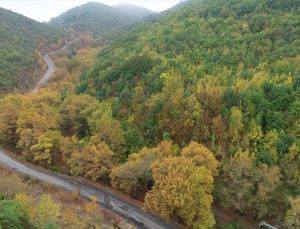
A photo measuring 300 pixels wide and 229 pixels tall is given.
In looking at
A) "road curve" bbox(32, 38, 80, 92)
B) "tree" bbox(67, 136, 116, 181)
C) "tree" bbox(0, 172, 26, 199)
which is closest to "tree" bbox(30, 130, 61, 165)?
"tree" bbox(67, 136, 116, 181)

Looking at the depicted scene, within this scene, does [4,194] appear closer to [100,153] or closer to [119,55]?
[100,153]

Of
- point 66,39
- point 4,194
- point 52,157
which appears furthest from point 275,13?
point 66,39

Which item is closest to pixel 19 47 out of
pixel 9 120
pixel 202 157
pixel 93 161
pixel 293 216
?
pixel 9 120

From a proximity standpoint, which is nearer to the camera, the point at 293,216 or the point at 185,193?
the point at 293,216

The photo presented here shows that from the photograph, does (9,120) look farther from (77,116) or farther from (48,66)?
(48,66)

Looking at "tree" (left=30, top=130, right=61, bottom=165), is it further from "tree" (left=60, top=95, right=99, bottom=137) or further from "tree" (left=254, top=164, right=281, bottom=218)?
"tree" (left=254, top=164, right=281, bottom=218)

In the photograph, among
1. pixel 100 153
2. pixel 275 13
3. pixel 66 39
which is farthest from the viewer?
pixel 66 39

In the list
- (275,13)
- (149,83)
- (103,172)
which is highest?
(275,13)
